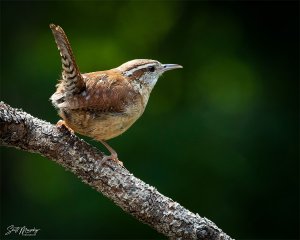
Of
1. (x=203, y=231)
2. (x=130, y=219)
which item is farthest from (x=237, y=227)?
(x=203, y=231)

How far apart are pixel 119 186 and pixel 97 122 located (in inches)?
26.4

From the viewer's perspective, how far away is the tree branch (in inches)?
168

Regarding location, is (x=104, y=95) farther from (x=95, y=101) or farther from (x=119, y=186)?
(x=119, y=186)

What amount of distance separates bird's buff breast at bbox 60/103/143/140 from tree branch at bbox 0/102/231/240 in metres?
0.34

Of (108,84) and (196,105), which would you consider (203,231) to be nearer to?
(108,84)

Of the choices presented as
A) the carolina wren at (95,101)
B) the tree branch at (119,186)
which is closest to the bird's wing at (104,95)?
the carolina wren at (95,101)

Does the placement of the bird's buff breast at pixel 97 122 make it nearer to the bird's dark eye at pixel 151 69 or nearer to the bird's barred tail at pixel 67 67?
the bird's barred tail at pixel 67 67

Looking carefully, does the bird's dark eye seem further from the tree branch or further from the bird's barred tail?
the tree branch

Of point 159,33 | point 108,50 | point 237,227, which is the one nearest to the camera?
point 237,227

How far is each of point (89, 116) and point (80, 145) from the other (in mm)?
386

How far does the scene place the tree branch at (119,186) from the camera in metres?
4.26

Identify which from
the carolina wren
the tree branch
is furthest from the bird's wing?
the tree branch

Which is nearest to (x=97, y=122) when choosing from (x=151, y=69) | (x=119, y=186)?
(x=119, y=186)

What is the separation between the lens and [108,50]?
26.4ft
